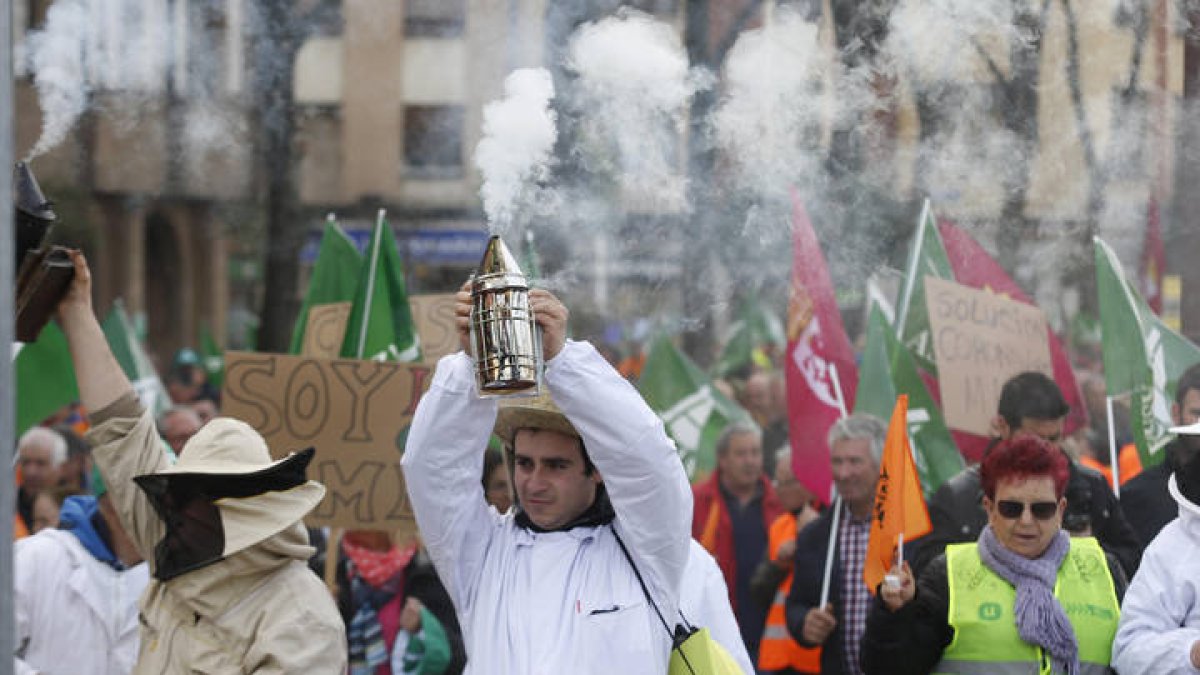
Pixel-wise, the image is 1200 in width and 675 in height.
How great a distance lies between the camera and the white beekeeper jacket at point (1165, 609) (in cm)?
436

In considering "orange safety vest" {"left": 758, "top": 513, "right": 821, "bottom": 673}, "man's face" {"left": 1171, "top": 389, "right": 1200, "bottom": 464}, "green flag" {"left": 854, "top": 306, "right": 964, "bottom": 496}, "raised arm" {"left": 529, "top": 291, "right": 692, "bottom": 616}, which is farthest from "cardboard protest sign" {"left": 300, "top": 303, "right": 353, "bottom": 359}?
"raised arm" {"left": 529, "top": 291, "right": 692, "bottom": 616}

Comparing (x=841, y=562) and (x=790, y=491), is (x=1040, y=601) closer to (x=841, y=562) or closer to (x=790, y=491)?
(x=841, y=562)

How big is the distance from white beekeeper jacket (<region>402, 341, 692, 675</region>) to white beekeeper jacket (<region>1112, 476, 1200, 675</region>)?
1327 millimetres

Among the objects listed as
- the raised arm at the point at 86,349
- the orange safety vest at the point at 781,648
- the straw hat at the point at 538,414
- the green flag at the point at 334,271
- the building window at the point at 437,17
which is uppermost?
the building window at the point at 437,17

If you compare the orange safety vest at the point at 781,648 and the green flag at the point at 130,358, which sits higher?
the green flag at the point at 130,358

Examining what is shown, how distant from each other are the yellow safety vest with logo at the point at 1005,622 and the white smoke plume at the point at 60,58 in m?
4.19

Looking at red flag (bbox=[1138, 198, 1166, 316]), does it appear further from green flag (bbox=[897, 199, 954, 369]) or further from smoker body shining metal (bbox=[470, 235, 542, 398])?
smoker body shining metal (bbox=[470, 235, 542, 398])

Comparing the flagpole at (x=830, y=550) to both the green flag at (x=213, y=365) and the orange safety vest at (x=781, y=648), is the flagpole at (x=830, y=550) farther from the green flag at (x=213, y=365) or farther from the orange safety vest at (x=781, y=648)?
the green flag at (x=213, y=365)

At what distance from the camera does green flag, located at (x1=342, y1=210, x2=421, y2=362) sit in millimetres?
7383

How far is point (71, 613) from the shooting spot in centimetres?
517

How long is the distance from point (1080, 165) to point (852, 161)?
1.15 m

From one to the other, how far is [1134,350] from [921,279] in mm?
927

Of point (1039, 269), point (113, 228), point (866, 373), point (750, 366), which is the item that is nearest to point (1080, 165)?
point (1039, 269)

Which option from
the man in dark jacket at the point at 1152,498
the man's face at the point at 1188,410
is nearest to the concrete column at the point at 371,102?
the man's face at the point at 1188,410
